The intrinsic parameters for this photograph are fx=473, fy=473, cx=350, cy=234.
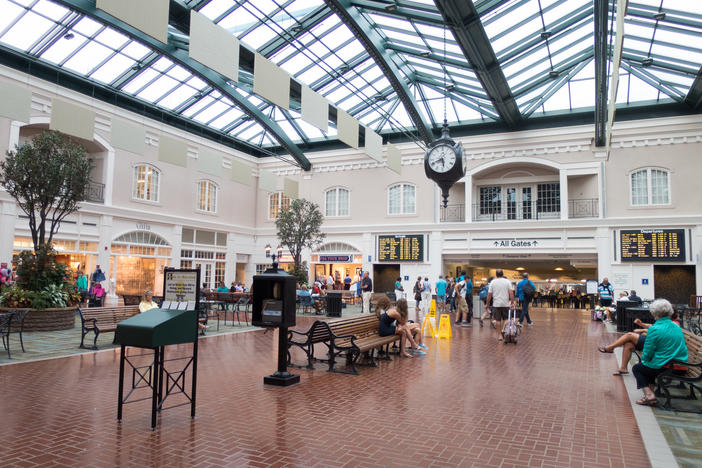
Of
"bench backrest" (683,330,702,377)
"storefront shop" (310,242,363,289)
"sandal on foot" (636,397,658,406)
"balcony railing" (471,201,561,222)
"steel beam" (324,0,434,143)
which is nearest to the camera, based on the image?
"sandal on foot" (636,397,658,406)

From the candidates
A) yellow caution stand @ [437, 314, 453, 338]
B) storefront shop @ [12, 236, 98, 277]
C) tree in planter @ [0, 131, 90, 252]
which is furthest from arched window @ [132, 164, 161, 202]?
yellow caution stand @ [437, 314, 453, 338]

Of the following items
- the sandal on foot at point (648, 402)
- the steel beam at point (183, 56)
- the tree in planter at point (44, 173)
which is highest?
the steel beam at point (183, 56)

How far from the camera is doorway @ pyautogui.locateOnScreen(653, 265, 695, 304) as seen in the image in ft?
61.9

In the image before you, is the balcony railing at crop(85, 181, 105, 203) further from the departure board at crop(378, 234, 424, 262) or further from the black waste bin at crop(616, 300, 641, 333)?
the black waste bin at crop(616, 300, 641, 333)

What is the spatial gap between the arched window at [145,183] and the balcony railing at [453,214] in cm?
1356

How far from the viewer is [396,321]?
861cm

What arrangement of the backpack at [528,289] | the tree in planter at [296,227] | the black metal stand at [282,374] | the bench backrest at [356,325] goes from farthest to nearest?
the tree in planter at [296,227], the backpack at [528,289], the bench backrest at [356,325], the black metal stand at [282,374]

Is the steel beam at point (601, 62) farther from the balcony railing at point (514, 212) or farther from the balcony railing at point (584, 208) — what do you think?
the balcony railing at point (514, 212)

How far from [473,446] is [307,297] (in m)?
13.1

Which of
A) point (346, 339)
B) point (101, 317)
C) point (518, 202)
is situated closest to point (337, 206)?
point (518, 202)

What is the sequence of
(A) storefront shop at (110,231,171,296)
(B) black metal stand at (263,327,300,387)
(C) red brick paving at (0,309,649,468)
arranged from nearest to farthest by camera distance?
(C) red brick paving at (0,309,649,468) → (B) black metal stand at (263,327,300,387) → (A) storefront shop at (110,231,171,296)

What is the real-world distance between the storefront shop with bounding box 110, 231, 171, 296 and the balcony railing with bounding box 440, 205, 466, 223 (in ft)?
43.3

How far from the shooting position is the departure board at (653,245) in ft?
61.8

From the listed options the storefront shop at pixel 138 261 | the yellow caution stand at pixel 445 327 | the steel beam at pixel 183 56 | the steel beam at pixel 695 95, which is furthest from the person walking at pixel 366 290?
the steel beam at pixel 695 95
